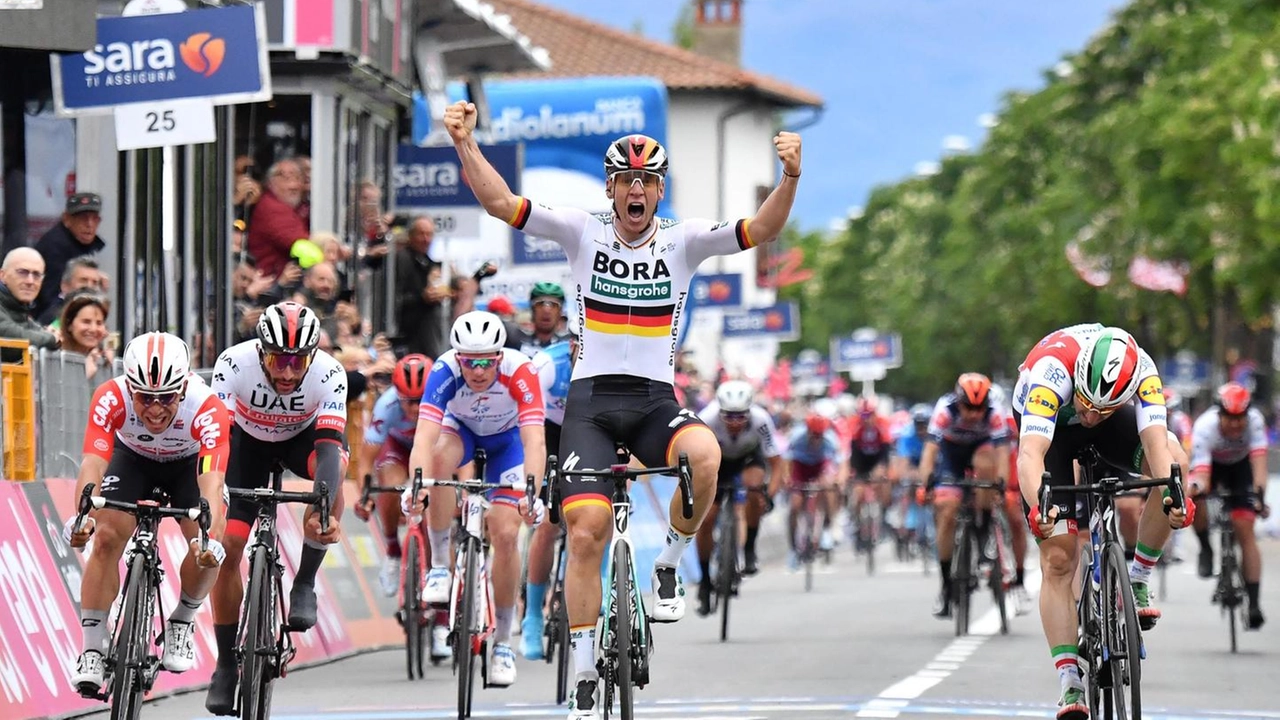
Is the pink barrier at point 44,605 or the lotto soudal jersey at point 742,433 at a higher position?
the lotto soudal jersey at point 742,433

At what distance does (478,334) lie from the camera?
44.3ft

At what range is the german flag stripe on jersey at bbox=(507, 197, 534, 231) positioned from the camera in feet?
35.0

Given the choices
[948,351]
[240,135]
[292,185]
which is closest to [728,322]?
[240,135]

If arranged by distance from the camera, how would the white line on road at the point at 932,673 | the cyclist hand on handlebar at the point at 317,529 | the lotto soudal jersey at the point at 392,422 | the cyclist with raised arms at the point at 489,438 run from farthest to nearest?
the lotto soudal jersey at the point at 392,422, the cyclist with raised arms at the point at 489,438, the white line on road at the point at 932,673, the cyclist hand on handlebar at the point at 317,529

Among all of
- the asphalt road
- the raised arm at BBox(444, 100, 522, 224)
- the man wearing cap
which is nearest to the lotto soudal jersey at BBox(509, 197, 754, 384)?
the raised arm at BBox(444, 100, 522, 224)

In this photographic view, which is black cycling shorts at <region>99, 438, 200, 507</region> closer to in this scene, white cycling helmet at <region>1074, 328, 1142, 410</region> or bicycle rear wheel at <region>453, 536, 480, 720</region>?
bicycle rear wheel at <region>453, 536, 480, 720</region>

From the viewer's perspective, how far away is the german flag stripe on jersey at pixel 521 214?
1066cm

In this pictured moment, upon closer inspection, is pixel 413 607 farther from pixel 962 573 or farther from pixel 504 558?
pixel 962 573

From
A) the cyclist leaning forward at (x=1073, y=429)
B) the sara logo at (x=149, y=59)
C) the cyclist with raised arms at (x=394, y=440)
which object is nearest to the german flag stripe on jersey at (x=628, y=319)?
the cyclist leaning forward at (x=1073, y=429)

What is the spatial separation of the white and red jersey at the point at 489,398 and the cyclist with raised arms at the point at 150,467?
229 centimetres

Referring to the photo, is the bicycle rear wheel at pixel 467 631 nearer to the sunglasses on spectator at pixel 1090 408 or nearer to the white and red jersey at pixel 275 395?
the white and red jersey at pixel 275 395

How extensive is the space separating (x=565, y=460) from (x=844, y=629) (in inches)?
384

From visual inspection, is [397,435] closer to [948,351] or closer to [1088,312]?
[1088,312]

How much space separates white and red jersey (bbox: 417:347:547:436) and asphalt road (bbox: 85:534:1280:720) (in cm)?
149
